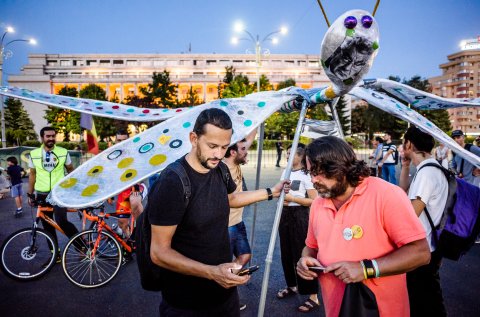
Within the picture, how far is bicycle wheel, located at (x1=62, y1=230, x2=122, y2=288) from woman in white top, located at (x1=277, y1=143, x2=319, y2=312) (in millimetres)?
2350

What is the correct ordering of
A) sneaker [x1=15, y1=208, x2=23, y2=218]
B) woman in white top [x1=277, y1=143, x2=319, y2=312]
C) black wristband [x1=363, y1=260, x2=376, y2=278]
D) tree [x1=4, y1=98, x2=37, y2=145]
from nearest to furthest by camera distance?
black wristband [x1=363, y1=260, x2=376, y2=278]
woman in white top [x1=277, y1=143, x2=319, y2=312]
sneaker [x1=15, y1=208, x2=23, y2=218]
tree [x1=4, y1=98, x2=37, y2=145]

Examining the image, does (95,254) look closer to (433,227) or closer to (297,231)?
(297,231)

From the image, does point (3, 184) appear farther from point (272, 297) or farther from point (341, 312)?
point (341, 312)

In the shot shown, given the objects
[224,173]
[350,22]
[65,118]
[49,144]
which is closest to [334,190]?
[224,173]

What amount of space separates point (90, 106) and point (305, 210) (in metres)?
2.57

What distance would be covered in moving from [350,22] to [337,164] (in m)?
0.81

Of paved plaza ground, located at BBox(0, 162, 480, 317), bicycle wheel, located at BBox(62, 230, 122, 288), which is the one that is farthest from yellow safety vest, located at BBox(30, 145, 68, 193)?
paved plaza ground, located at BBox(0, 162, 480, 317)

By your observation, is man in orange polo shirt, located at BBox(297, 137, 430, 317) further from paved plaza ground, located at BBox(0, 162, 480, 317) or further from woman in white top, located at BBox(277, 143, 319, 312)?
paved plaza ground, located at BBox(0, 162, 480, 317)

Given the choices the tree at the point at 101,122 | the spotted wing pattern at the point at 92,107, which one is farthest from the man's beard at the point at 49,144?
the tree at the point at 101,122

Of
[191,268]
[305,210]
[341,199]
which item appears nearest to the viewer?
[191,268]

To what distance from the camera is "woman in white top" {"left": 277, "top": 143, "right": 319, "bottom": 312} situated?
3.58 metres

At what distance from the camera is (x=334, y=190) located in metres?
1.74

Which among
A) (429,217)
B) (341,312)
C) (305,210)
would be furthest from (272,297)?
(341,312)

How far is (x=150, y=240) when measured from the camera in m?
1.84
